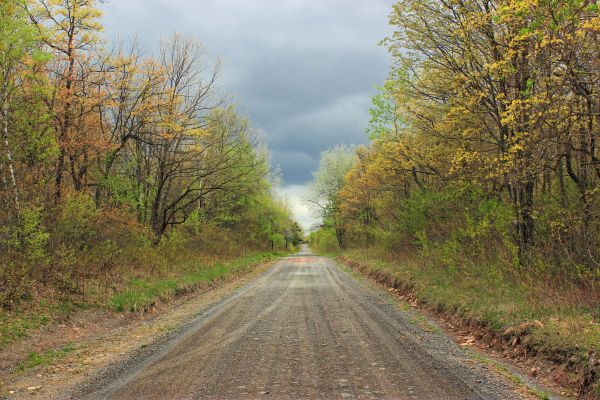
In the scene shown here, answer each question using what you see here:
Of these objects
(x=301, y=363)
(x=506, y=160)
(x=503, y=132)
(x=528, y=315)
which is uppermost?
(x=503, y=132)

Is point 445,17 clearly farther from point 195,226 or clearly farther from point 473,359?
point 195,226

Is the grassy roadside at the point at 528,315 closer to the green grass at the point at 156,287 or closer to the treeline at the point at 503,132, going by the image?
the treeline at the point at 503,132

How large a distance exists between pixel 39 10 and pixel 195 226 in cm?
1387

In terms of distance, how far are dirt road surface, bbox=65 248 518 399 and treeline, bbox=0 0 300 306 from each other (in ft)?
14.6

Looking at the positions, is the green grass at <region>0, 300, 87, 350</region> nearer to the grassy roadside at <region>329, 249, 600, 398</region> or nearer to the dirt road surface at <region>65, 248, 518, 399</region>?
the dirt road surface at <region>65, 248, 518, 399</region>

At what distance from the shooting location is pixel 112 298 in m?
11.3

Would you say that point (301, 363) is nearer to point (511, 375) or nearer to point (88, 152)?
point (511, 375)

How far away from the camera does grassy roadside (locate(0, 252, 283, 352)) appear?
26.6 feet

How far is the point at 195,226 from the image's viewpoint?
85.2ft

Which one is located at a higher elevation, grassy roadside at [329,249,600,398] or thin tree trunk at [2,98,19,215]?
thin tree trunk at [2,98,19,215]

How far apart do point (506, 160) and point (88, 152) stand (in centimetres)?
1477

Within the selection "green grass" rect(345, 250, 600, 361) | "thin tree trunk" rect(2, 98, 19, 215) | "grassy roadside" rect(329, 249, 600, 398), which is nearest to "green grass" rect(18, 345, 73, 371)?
"thin tree trunk" rect(2, 98, 19, 215)

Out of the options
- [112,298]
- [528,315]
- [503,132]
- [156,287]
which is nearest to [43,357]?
[112,298]

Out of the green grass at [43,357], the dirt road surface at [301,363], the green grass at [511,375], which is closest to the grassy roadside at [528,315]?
the green grass at [511,375]
